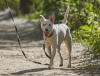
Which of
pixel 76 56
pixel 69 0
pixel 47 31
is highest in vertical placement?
pixel 69 0

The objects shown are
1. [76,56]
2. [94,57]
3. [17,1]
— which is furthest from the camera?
[17,1]

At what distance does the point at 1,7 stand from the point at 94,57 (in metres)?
26.0

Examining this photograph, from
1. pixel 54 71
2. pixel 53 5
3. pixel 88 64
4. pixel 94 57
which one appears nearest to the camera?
pixel 54 71

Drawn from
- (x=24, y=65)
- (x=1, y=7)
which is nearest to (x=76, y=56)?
(x=24, y=65)

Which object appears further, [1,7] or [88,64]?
[1,7]

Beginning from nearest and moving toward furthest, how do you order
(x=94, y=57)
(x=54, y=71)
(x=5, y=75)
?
(x=5, y=75)
(x=54, y=71)
(x=94, y=57)

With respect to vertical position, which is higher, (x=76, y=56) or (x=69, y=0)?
(x=69, y=0)

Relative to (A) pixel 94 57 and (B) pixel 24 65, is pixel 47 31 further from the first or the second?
(A) pixel 94 57

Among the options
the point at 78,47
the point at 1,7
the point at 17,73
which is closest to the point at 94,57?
the point at 78,47

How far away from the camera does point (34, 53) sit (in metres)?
9.09

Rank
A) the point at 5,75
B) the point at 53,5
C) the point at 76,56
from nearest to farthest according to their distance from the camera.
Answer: the point at 5,75 → the point at 76,56 → the point at 53,5

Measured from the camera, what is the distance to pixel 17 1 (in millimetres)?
29781

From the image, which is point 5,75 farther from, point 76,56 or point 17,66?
point 76,56

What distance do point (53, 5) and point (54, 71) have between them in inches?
321
